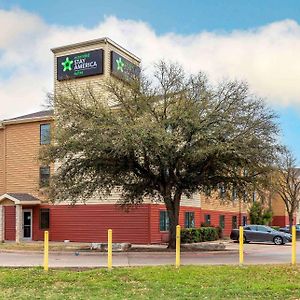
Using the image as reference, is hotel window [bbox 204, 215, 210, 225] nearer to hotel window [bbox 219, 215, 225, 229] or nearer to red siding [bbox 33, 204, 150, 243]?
hotel window [bbox 219, 215, 225, 229]

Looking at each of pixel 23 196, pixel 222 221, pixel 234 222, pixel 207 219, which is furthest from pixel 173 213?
pixel 234 222

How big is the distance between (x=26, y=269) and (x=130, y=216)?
64.2 feet

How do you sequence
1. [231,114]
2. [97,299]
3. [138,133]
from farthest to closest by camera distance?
[231,114] < [138,133] < [97,299]

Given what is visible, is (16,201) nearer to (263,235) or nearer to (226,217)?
(263,235)

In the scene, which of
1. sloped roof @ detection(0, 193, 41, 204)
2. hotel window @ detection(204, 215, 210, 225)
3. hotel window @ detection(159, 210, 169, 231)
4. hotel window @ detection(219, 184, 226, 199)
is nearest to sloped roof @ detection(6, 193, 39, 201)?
sloped roof @ detection(0, 193, 41, 204)

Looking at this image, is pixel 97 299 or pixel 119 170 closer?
pixel 97 299

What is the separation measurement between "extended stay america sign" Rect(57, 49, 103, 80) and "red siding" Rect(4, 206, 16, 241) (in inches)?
396

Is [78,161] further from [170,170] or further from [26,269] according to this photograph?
[26,269]

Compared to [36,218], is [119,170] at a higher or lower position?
higher

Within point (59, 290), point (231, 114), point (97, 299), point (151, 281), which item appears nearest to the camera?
point (97, 299)

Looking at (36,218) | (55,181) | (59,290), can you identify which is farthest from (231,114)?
(36,218)

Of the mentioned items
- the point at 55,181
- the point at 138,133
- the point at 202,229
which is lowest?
the point at 202,229

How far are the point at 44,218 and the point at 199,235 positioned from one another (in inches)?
432

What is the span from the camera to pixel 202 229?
37.5 m
